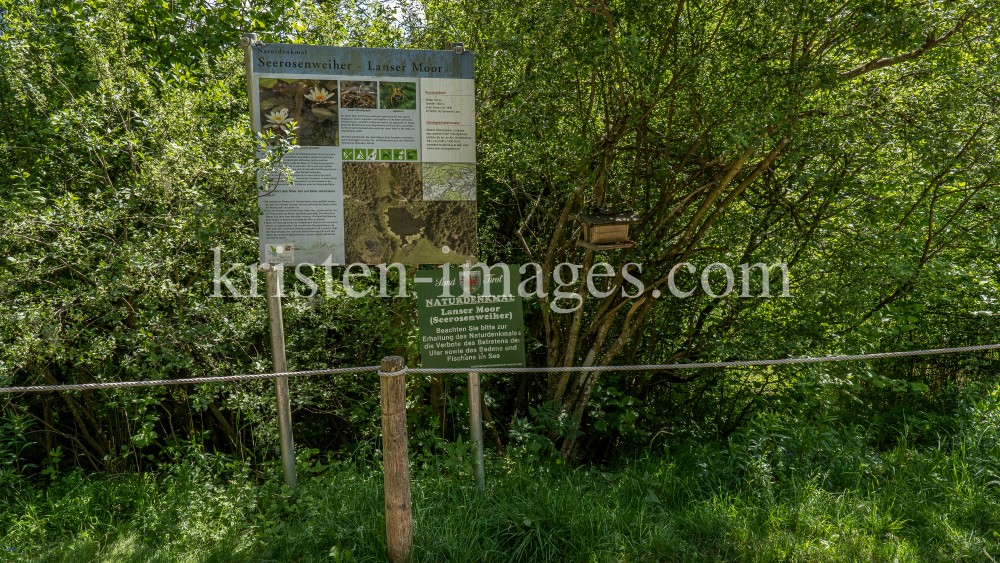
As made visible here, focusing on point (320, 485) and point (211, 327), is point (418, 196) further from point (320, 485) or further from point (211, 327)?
point (320, 485)

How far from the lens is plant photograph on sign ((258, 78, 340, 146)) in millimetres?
3713

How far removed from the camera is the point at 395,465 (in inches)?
125

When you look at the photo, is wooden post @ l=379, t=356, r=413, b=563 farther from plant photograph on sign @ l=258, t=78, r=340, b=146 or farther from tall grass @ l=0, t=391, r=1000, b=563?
plant photograph on sign @ l=258, t=78, r=340, b=146

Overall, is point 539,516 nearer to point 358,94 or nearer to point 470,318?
point 470,318

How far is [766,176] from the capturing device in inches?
178

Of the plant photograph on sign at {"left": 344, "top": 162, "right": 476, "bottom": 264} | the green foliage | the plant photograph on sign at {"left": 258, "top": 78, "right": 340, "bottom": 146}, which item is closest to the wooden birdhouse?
the green foliage

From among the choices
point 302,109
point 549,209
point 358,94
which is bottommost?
point 549,209

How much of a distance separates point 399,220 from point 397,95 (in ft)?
2.60

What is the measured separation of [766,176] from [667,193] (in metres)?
0.78

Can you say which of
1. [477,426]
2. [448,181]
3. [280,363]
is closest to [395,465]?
[477,426]

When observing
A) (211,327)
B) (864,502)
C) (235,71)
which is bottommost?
(864,502)

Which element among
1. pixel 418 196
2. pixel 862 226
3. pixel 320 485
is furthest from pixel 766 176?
pixel 320 485

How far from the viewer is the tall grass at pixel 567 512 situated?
128 inches

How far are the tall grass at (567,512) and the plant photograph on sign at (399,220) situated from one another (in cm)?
140
